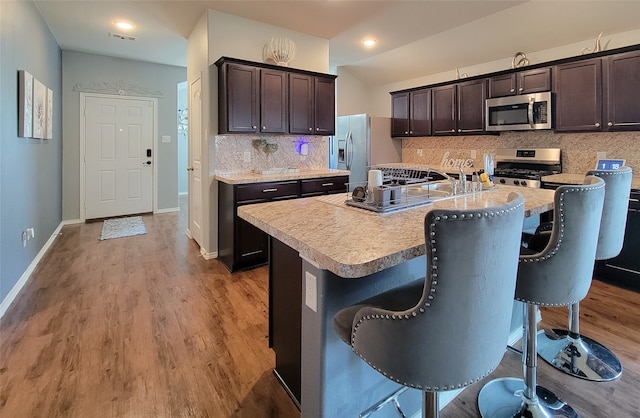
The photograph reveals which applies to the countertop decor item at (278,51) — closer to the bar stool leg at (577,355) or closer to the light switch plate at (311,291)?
the light switch plate at (311,291)

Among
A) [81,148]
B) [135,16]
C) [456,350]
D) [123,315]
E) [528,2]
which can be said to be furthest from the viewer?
[81,148]

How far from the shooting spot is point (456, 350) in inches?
36.6

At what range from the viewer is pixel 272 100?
12.9 ft

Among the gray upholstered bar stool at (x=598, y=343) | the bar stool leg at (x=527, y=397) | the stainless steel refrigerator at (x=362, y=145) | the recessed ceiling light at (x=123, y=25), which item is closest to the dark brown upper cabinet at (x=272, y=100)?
the stainless steel refrigerator at (x=362, y=145)

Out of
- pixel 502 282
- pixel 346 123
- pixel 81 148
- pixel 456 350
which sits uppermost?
pixel 346 123

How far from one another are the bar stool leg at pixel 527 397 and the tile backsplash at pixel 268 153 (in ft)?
10.7

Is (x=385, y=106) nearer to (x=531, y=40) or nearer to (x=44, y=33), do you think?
(x=531, y=40)

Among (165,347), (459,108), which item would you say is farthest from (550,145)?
(165,347)

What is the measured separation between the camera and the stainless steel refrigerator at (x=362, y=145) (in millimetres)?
5543

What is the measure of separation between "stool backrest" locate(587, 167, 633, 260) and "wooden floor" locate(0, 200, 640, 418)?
0.73 meters

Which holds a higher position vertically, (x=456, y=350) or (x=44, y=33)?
(x=44, y=33)

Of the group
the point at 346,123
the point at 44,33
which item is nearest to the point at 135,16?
the point at 44,33

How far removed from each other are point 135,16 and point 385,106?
163 inches

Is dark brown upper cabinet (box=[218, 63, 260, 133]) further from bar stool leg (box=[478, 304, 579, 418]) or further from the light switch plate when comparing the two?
bar stool leg (box=[478, 304, 579, 418])
